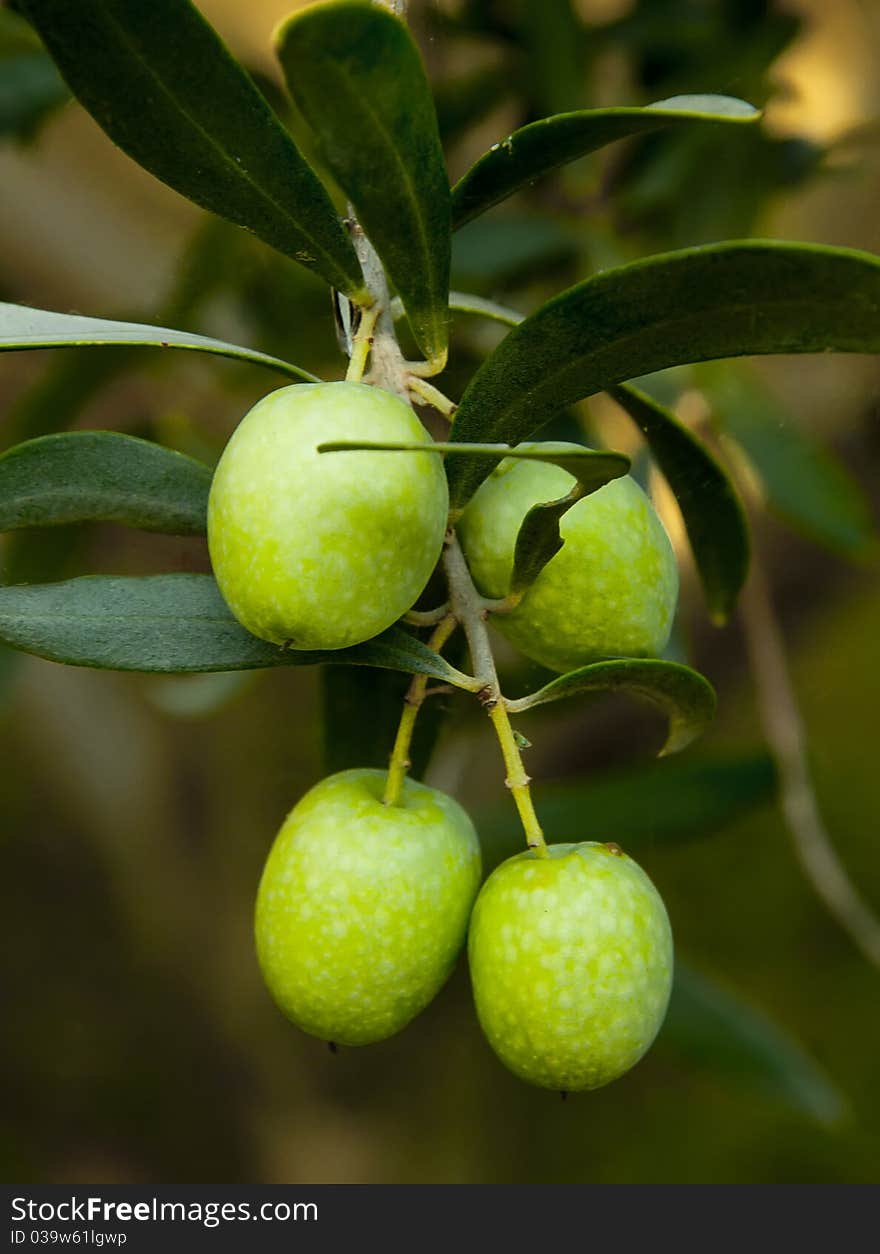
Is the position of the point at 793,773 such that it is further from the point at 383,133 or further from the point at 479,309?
the point at 383,133

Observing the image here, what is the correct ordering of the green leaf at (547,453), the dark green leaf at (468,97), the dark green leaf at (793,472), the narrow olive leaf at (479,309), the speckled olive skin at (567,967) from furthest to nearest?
1. the dark green leaf at (468,97)
2. the dark green leaf at (793,472)
3. the narrow olive leaf at (479,309)
4. the speckled olive skin at (567,967)
5. the green leaf at (547,453)

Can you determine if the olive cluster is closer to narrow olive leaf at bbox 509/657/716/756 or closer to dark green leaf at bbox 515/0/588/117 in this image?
narrow olive leaf at bbox 509/657/716/756

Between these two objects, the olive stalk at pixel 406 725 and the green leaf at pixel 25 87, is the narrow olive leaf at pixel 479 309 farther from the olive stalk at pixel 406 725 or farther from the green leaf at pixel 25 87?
the green leaf at pixel 25 87

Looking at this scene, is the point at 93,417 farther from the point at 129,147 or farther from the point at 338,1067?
the point at 129,147

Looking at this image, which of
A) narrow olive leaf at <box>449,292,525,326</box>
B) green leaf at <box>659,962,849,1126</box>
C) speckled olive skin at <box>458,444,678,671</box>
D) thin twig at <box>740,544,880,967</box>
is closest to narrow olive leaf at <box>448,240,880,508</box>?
speckled olive skin at <box>458,444,678,671</box>

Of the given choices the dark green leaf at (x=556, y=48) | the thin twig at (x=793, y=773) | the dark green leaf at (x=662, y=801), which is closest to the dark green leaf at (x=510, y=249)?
the dark green leaf at (x=556, y=48)

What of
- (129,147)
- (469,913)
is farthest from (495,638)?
(129,147)

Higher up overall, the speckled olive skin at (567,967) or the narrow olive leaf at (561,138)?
the narrow olive leaf at (561,138)
